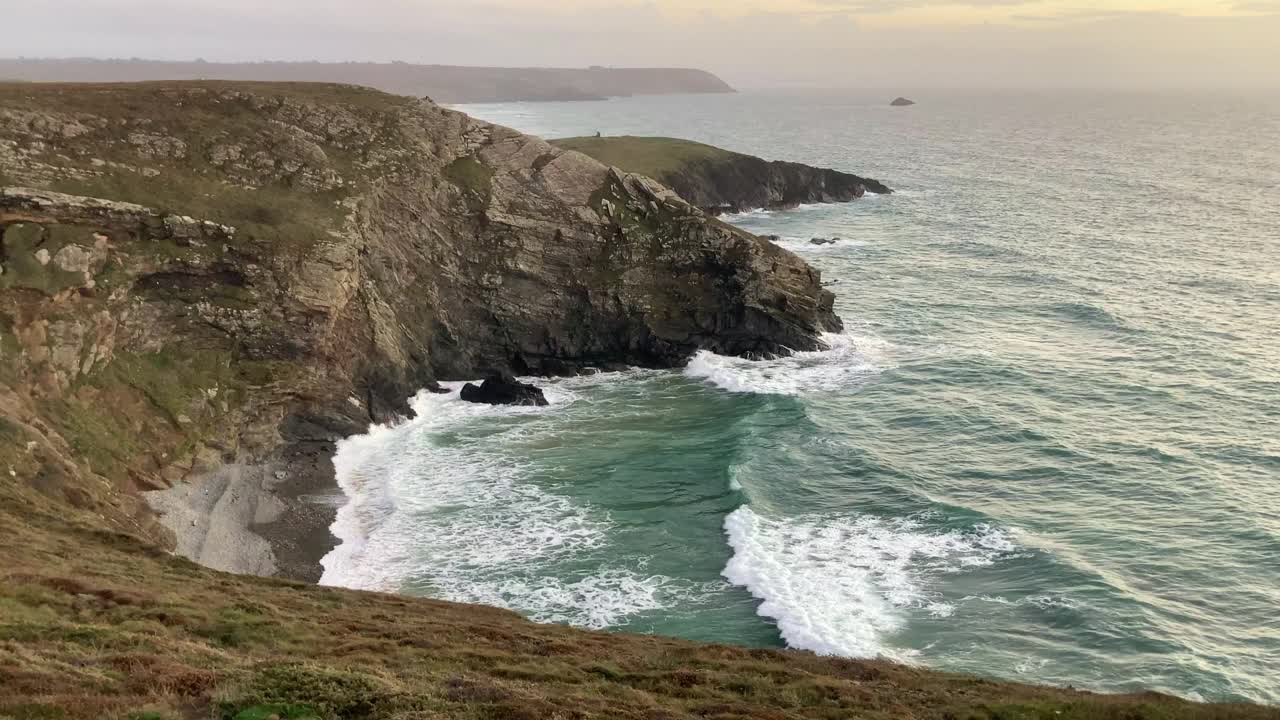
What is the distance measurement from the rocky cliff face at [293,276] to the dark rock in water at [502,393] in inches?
139

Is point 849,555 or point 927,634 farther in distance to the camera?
point 849,555

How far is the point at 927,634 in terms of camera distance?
32438 millimetres

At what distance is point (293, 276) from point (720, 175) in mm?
85962

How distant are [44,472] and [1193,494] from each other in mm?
49914

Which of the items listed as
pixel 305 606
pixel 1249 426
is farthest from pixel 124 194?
pixel 1249 426

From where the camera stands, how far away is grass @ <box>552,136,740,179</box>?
11118cm

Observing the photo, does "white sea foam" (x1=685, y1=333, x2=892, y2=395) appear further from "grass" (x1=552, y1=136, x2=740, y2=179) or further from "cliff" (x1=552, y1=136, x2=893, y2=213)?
"cliff" (x1=552, y1=136, x2=893, y2=213)

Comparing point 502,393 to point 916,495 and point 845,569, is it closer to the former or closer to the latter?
point 916,495

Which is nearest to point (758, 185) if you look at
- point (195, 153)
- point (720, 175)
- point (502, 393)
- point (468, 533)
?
point (720, 175)

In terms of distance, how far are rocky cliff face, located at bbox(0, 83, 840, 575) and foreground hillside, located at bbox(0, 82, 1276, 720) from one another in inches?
6.4

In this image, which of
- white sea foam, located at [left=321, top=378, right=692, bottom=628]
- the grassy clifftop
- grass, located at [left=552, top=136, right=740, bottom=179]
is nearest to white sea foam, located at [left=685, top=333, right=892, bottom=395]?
white sea foam, located at [left=321, top=378, right=692, bottom=628]

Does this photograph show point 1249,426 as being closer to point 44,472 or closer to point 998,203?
point 44,472

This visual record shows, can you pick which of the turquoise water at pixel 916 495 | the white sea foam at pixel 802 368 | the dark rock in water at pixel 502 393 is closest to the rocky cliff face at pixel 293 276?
the white sea foam at pixel 802 368

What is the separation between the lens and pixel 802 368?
64938 millimetres
